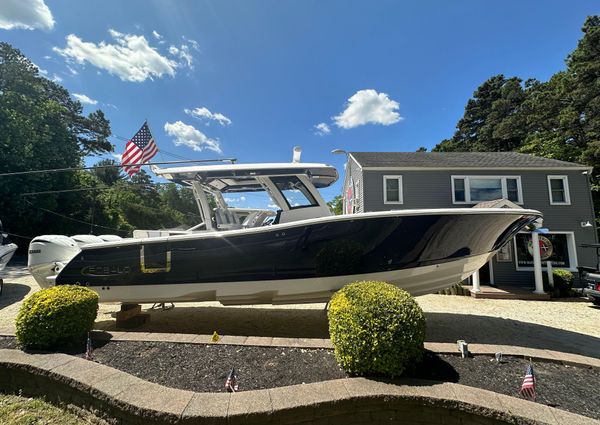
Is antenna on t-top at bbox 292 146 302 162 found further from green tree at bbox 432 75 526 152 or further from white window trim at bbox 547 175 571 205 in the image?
green tree at bbox 432 75 526 152

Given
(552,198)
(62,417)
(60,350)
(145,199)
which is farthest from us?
(145,199)

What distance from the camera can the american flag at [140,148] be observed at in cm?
941

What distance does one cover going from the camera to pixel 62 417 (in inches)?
97.9

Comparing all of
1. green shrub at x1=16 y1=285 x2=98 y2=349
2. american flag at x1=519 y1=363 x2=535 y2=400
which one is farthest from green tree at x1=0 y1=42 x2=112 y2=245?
american flag at x1=519 y1=363 x2=535 y2=400

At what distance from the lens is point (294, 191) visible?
5168mm

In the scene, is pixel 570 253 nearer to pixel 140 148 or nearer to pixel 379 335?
pixel 379 335

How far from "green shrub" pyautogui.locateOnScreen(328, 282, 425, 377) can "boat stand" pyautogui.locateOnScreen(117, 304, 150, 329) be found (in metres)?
3.95

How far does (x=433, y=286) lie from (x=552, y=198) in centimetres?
1152

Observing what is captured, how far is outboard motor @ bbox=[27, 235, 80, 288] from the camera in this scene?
5367 mm

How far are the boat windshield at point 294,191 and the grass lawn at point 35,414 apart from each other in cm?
366

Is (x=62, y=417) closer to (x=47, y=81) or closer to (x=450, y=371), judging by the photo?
(x=450, y=371)

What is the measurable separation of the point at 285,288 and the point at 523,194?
1261 centimetres

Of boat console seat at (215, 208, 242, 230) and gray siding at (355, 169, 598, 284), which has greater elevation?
gray siding at (355, 169, 598, 284)

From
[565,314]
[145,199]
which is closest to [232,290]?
[565,314]
